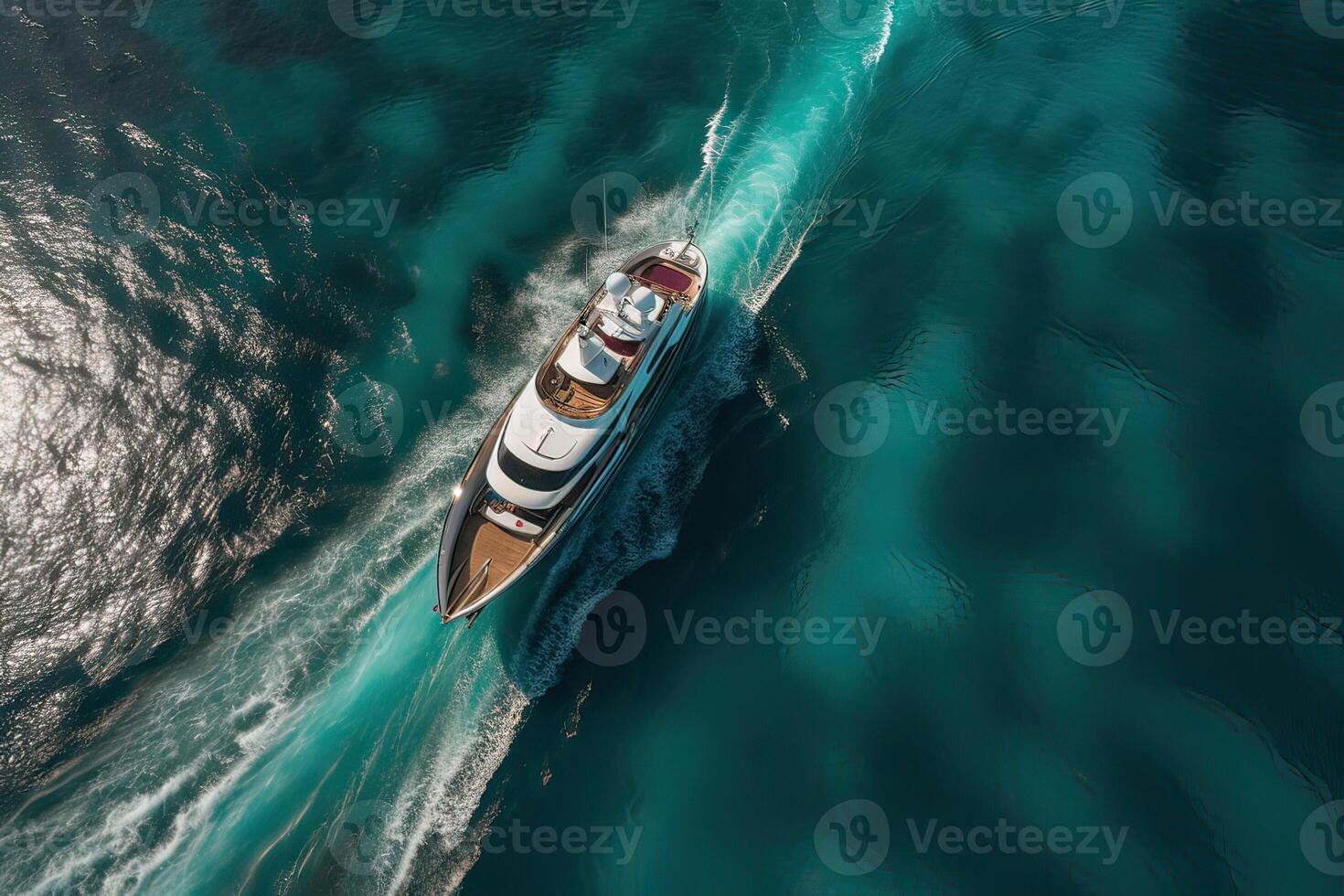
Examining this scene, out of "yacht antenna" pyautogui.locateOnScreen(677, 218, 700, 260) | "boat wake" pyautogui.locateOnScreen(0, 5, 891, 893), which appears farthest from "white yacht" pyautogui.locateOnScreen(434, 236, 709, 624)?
"yacht antenna" pyautogui.locateOnScreen(677, 218, 700, 260)

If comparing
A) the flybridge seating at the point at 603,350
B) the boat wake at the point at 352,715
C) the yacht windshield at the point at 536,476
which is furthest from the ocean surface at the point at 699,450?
the flybridge seating at the point at 603,350

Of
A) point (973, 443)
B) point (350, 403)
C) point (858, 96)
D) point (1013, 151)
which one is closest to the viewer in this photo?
point (973, 443)

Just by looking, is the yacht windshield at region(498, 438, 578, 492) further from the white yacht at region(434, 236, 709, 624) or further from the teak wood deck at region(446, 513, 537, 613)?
A: the teak wood deck at region(446, 513, 537, 613)

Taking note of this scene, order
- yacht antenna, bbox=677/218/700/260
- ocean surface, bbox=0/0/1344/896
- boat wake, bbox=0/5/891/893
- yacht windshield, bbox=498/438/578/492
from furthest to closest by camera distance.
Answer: yacht antenna, bbox=677/218/700/260 < yacht windshield, bbox=498/438/578/492 < ocean surface, bbox=0/0/1344/896 < boat wake, bbox=0/5/891/893

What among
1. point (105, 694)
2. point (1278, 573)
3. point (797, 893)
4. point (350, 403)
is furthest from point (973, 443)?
point (105, 694)

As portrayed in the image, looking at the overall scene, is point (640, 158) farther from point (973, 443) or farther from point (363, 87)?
point (973, 443)

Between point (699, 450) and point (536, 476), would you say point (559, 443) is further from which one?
point (699, 450)
